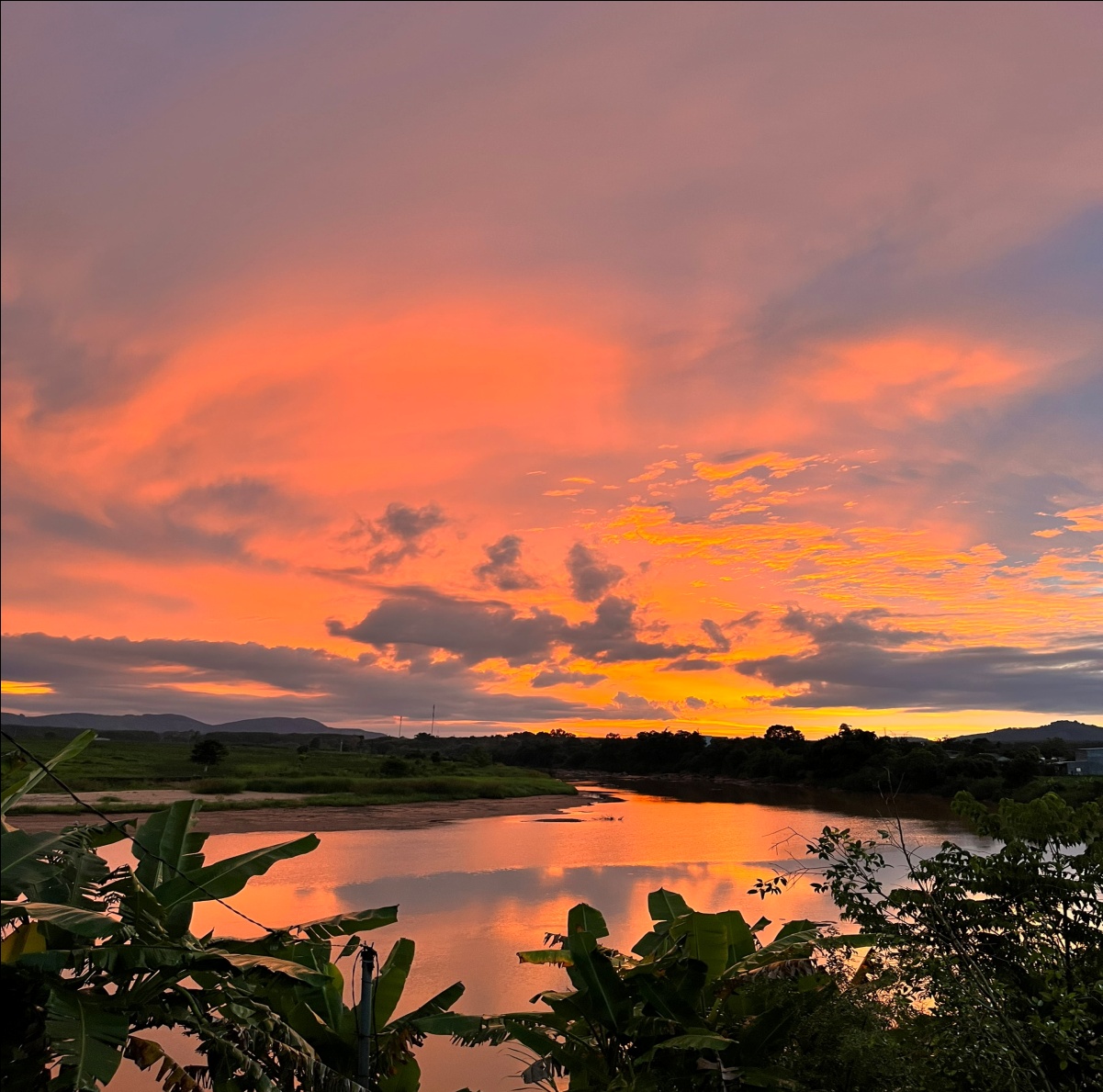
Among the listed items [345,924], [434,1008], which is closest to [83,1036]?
[345,924]

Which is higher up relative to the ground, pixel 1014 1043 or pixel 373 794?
pixel 1014 1043

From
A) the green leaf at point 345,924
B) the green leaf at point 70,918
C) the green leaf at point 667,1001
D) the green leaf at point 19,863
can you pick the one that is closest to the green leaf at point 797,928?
the green leaf at point 667,1001

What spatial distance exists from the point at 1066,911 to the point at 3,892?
5.87 meters

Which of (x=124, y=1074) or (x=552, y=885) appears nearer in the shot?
(x=124, y=1074)

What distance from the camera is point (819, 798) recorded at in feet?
167

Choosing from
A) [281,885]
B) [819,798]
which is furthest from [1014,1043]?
[819,798]

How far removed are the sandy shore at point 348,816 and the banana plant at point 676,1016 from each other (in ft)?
65.9

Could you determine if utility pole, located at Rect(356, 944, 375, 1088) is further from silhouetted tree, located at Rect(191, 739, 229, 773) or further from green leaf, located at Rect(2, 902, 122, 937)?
silhouetted tree, located at Rect(191, 739, 229, 773)

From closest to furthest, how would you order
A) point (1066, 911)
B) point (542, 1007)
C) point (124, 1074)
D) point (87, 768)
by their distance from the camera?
point (1066, 911)
point (124, 1074)
point (542, 1007)
point (87, 768)

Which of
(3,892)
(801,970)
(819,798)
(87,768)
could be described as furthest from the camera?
(819,798)

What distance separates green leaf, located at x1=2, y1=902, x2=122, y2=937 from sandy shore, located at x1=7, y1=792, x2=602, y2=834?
20810 mm

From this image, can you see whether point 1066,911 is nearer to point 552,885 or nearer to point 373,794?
point 552,885

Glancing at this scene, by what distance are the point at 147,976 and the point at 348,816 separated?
30.3 meters

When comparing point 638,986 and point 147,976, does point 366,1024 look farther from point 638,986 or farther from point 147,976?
point 638,986
